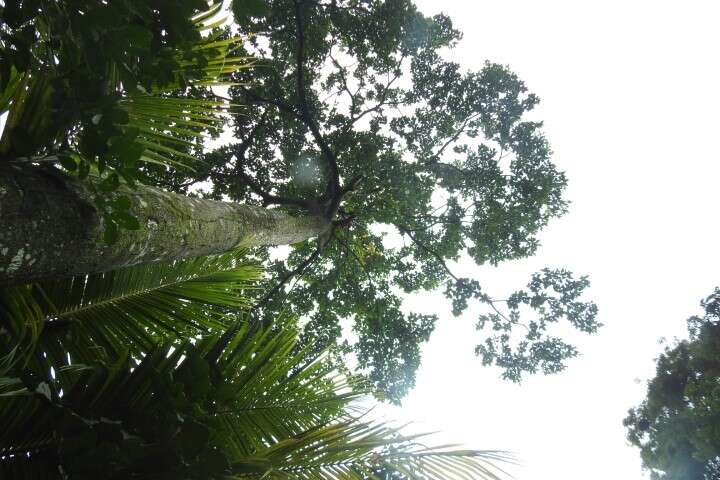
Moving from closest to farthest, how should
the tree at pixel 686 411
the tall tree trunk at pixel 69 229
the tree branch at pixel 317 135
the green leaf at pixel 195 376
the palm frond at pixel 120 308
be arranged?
the tall tree trunk at pixel 69 229, the green leaf at pixel 195 376, the palm frond at pixel 120 308, the tree branch at pixel 317 135, the tree at pixel 686 411

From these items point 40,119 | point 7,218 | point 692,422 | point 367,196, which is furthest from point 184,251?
point 692,422

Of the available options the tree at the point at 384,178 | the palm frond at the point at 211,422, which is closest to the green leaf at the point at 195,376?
the palm frond at the point at 211,422

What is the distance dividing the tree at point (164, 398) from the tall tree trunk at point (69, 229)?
39cm

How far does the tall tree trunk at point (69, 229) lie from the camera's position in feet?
4.46

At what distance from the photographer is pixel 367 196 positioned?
9.55 m

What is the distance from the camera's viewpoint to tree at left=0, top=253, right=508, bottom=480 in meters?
1.42

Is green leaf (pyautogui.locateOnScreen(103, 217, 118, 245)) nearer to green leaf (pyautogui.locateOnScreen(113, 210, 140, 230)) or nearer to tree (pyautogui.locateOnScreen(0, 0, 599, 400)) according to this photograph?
green leaf (pyautogui.locateOnScreen(113, 210, 140, 230))

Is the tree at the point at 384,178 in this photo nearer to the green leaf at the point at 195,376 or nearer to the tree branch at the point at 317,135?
the tree branch at the point at 317,135

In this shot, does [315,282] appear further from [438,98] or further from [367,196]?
[438,98]

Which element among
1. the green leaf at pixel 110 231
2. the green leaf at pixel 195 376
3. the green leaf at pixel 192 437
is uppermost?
the green leaf at pixel 110 231

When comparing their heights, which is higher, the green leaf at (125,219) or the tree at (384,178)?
the tree at (384,178)

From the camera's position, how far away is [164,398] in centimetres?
160

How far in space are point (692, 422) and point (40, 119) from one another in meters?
17.6

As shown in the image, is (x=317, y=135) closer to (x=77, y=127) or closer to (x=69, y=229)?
(x=77, y=127)
